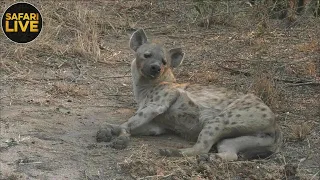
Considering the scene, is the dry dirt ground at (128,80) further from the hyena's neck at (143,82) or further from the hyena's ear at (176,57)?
the hyena's ear at (176,57)

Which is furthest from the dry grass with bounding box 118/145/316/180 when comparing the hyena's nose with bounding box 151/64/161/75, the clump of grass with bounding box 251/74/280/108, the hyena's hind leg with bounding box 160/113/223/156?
the clump of grass with bounding box 251/74/280/108

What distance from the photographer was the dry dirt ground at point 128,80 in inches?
125

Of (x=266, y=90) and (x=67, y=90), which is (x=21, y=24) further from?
(x=266, y=90)

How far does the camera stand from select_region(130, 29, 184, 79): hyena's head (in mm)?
3938

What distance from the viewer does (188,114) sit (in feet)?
12.3

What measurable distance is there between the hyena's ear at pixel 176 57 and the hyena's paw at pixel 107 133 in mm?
710

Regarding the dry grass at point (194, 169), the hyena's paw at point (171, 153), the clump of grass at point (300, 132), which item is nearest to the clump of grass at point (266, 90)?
the clump of grass at point (300, 132)

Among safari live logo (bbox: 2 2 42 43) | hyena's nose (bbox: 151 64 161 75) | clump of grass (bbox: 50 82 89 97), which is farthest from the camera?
safari live logo (bbox: 2 2 42 43)

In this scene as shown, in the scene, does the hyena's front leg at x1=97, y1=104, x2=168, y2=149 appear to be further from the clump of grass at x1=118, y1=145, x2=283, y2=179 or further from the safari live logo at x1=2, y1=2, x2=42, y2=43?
the safari live logo at x1=2, y1=2, x2=42, y2=43

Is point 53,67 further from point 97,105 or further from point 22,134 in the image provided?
point 22,134

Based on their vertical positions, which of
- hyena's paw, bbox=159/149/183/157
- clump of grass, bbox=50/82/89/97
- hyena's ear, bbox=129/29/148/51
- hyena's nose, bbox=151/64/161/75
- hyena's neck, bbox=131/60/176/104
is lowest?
hyena's paw, bbox=159/149/183/157

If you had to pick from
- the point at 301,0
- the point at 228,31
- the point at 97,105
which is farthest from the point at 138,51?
the point at 301,0

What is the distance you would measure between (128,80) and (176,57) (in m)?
0.78

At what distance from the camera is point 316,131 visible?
3.89m
